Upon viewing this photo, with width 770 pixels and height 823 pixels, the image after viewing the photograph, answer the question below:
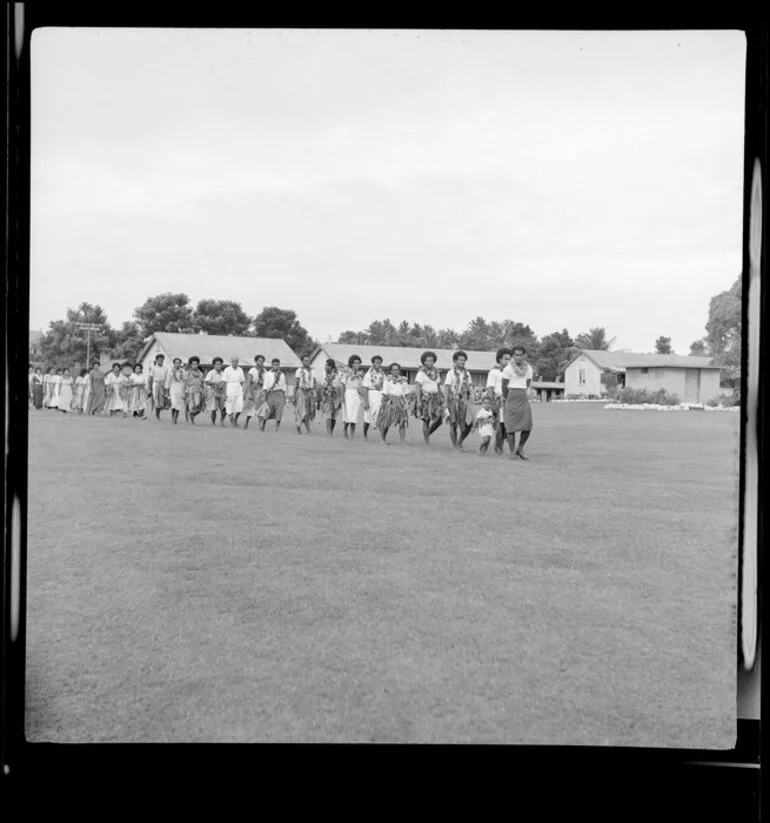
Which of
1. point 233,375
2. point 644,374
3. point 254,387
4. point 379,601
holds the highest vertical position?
point 644,374

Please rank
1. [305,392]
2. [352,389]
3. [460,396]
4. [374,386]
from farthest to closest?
[305,392] → [352,389] → [374,386] → [460,396]

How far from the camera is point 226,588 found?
10.6ft

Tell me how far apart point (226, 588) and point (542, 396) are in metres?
8.48

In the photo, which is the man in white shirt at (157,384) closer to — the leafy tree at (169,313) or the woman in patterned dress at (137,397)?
the woman in patterned dress at (137,397)

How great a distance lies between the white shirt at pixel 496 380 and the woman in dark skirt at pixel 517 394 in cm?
3

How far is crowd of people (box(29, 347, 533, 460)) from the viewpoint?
241 inches

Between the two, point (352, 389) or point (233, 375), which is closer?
point (352, 389)

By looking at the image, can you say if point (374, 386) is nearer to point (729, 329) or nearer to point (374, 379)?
point (374, 379)

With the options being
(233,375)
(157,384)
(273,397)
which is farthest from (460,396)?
(157,384)

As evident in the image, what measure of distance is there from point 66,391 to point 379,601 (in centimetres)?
721

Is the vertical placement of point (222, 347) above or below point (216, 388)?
above

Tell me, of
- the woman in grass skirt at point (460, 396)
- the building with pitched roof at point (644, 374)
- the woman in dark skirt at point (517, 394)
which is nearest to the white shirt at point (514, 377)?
the woman in dark skirt at point (517, 394)

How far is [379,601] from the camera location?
314cm

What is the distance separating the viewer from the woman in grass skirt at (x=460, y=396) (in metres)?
6.29
